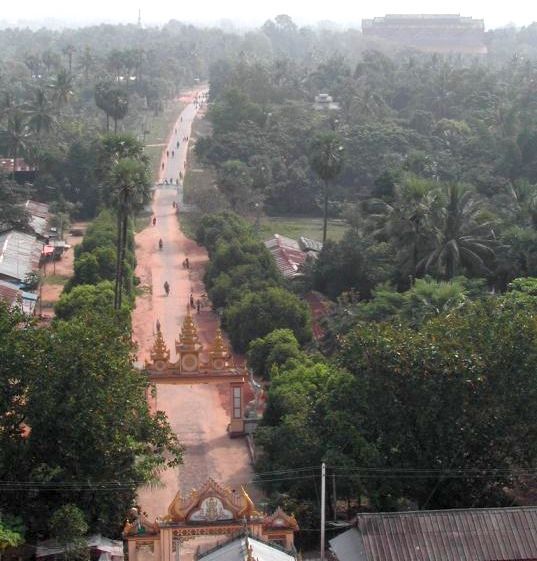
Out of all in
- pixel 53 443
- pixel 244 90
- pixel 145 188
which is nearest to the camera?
pixel 53 443

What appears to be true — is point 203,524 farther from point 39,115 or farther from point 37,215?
point 39,115

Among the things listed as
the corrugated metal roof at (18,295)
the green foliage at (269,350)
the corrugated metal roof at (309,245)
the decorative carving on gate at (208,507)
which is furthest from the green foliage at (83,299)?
the decorative carving on gate at (208,507)

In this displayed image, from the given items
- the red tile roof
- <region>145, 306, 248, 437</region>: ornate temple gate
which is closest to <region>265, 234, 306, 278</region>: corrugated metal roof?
<region>145, 306, 248, 437</region>: ornate temple gate

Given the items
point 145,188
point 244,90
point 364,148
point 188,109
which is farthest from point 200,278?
point 188,109

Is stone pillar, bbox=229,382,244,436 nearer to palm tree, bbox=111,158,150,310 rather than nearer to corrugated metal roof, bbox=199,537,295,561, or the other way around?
palm tree, bbox=111,158,150,310

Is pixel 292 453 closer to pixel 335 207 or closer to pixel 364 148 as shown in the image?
pixel 335 207

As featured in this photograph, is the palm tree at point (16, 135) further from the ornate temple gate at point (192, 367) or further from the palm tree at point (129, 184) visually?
the ornate temple gate at point (192, 367)
